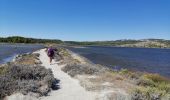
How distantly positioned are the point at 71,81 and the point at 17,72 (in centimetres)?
337

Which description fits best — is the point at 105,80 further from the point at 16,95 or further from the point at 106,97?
the point at 16,95

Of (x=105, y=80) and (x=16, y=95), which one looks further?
(x=105, y=80)

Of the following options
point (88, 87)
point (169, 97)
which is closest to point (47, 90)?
point (88, 87)

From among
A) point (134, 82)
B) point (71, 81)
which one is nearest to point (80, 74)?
point (71, 81)

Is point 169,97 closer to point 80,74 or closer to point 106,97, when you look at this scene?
point 106,97

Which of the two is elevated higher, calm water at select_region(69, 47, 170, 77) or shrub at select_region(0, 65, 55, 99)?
shrub at select_region(0, 65, 55, 99)

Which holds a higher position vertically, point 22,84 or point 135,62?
point 22,84

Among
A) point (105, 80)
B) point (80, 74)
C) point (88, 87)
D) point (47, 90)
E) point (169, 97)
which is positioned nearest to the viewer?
point (169, 97)

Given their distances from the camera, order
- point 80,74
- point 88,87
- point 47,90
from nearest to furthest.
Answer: point 47,90
point 88,87
point 80,74

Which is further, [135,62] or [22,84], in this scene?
[135,62]

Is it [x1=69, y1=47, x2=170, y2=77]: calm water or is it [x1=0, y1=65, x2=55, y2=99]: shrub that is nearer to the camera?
[x1=0, y1=65, x2=55, y2=99]: shrub

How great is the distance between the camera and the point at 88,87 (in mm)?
16797

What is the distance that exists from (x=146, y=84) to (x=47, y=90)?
22.5 ft

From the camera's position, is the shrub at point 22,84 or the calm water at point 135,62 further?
the calm water at point 135,62
